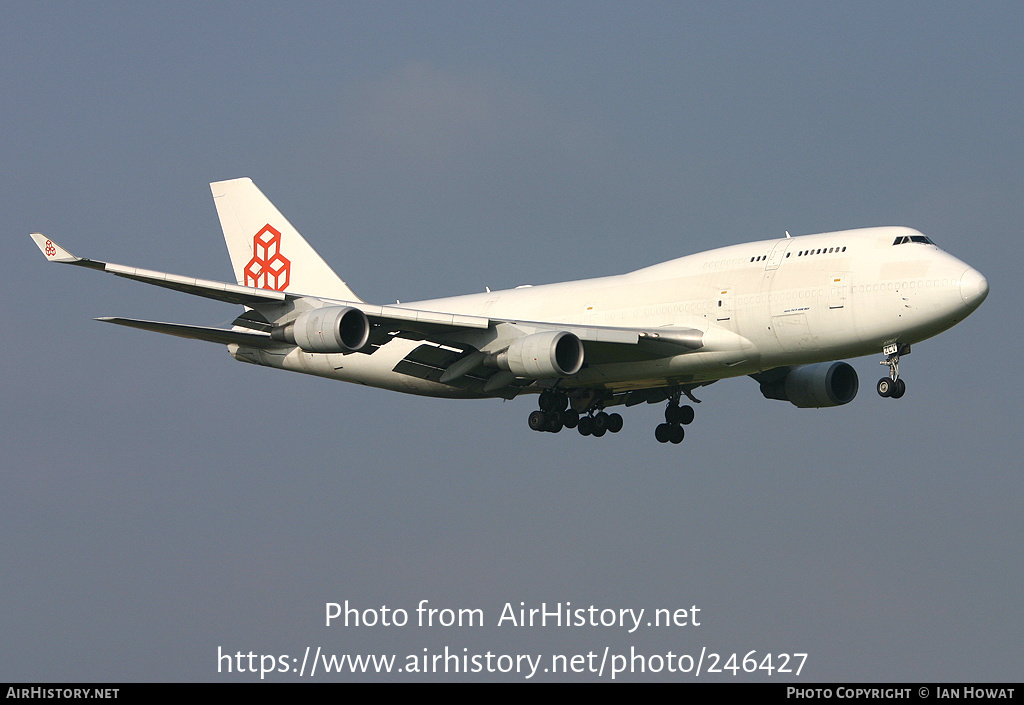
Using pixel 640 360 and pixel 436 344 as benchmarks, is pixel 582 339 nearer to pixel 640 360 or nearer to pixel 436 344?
pixel 640 360

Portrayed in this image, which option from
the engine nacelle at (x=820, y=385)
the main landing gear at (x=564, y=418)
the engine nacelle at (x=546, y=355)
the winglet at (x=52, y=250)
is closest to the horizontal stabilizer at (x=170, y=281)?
the winglet at (x=52, y=250)

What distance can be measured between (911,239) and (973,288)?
6.77 feet

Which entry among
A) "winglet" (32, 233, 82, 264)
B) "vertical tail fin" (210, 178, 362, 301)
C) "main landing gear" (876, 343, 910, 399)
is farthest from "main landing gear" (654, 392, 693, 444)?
"winglet" (32, 233, 82, 264)

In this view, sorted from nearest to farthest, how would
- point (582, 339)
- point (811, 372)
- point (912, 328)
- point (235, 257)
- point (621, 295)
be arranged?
point (912, 328) < point (582, 339) < point (621, 295) < point (811, 372) < point (235, 257)

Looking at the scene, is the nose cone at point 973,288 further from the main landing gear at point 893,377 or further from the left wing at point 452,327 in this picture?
the left wing at point 452,327

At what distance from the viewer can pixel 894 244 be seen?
32281mm

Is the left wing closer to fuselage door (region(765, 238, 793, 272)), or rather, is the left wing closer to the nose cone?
fuselage door (region(765, 238, 793, 272))

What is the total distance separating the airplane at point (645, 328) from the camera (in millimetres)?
31969

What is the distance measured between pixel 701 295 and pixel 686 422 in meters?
6.50

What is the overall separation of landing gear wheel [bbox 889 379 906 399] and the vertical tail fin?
1788 cm

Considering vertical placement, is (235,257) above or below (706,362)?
above

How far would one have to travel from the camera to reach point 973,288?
3112 centimetres

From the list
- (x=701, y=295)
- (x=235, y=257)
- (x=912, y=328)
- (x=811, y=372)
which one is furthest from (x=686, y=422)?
(x=235, y=257)

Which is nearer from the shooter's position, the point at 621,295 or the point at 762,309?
the point at 762,309
